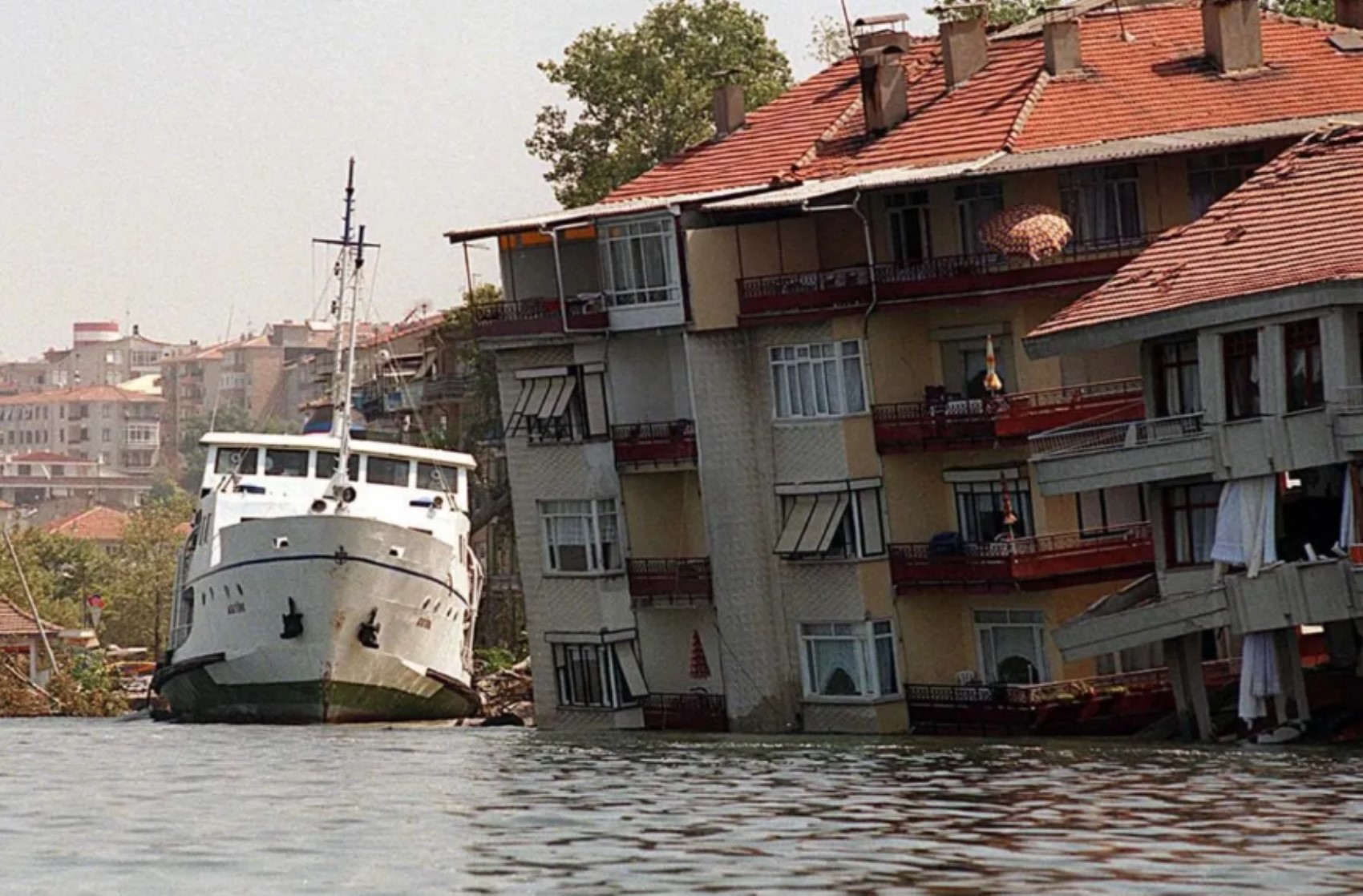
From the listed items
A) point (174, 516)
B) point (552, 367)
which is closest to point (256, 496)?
point (552, 367)

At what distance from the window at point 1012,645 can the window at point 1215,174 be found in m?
8.22

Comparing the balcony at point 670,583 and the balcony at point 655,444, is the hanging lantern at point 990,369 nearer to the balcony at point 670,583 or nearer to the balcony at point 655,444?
the balcony at point 655,444

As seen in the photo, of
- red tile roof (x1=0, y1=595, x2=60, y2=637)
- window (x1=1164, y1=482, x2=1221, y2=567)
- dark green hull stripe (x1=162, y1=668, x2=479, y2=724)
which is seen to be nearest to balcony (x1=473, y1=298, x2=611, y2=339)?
dark green hull stripe (x1=162, y1=668, x2=479, y2=724)

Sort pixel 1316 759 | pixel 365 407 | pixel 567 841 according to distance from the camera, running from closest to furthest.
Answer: pixel 567 841
pixel 1316 759
pixel 365 407

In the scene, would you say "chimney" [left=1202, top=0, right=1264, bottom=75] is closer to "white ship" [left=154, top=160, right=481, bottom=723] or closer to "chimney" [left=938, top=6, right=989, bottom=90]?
"chimney" [left=938, top=6, right=989, bottom=90]

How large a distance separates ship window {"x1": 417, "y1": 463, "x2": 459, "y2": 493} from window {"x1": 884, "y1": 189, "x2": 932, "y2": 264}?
1904 centimetres

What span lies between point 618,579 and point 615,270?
257 inches

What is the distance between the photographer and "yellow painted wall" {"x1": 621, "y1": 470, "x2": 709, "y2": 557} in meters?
65.0

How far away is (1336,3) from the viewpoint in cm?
6919

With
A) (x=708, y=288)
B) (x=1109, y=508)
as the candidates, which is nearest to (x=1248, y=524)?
(x=1109, y=508)

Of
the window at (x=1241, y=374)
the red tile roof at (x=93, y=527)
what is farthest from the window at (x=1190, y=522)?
the red tile roof at (x=93, y=527)

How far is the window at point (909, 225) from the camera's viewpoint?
197 feet

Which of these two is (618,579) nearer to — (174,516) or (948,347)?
(948,347)

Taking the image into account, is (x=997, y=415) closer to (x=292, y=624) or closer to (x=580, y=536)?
(x=580, y=536)
